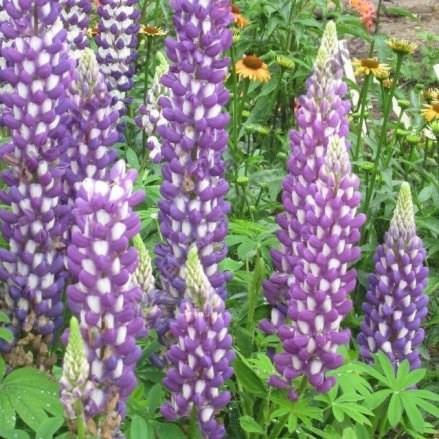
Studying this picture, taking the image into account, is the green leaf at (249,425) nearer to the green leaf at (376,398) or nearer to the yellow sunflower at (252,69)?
the green leaf at (376,398)

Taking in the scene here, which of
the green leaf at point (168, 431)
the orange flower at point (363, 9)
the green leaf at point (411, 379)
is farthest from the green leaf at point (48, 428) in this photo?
the orange flower at point (363, 9)

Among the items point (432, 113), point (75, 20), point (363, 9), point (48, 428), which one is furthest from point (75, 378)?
point (363, 9)

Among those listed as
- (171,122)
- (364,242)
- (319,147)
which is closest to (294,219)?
(319,147)

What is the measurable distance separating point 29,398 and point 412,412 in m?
1.25

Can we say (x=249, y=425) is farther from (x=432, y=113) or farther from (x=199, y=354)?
(x=432, y=113)

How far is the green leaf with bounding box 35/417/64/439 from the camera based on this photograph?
3.01 metres

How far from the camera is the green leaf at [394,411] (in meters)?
3.65

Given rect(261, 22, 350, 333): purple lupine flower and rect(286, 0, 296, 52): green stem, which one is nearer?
rect(261, 22, 350, 333): purple lupine flower

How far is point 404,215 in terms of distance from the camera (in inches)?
144

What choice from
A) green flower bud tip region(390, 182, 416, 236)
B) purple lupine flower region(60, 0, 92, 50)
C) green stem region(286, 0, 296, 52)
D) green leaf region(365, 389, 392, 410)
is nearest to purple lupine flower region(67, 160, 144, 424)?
green flower bud tip region(390, 182, 416, 236)

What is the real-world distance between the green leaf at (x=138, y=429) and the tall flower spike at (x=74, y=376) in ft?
0.91

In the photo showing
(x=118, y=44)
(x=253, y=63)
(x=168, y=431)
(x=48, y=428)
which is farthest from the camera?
(x=253, y=63)

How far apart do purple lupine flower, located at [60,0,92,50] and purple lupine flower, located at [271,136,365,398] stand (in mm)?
1787

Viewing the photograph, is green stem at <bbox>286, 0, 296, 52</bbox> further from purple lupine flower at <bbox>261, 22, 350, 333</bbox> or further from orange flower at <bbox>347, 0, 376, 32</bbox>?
purple lupine flower at <bbox>261, 22, 350, 333</bbox>
